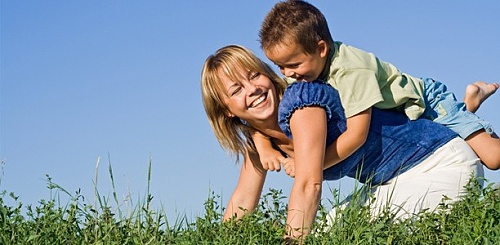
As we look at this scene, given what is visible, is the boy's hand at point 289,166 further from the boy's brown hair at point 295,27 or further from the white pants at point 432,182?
the boy's brown hair at point 295,27

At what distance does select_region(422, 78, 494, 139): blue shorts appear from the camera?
6684 mm

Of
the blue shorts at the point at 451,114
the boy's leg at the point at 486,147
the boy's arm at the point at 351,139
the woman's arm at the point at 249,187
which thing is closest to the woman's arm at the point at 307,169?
the boy's arm at the point at 351,139

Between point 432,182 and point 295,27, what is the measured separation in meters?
1.60

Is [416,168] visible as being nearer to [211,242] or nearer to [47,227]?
[211,242]

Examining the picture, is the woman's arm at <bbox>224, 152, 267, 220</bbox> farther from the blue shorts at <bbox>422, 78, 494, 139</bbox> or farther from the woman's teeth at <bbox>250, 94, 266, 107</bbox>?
the blue shorts at <bbox>422, 78, 494, 139</bbox>

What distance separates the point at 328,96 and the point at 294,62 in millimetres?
403

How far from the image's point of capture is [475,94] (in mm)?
7160

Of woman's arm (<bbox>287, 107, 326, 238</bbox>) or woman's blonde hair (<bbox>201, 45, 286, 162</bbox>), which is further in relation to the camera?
woman's blonde hair (<bbox>201, 45, 286, 162</bbox>)

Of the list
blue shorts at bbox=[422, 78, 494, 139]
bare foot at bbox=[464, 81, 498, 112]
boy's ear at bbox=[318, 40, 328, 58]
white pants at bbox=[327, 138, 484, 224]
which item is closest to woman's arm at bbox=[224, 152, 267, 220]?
white pants at bbox=[327, 138, 484, 224]

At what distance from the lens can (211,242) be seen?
17.0 feet

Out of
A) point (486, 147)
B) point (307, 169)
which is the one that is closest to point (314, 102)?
point (307, 169)

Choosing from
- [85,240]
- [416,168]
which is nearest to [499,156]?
[416,168]

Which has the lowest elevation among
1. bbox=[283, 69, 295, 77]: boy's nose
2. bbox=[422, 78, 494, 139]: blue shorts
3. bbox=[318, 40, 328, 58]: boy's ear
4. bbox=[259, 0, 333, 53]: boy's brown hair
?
bbox=[422, 78, 494, 139]: blue shorts

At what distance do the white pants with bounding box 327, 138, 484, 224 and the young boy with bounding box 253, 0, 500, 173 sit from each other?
1.12 feet
